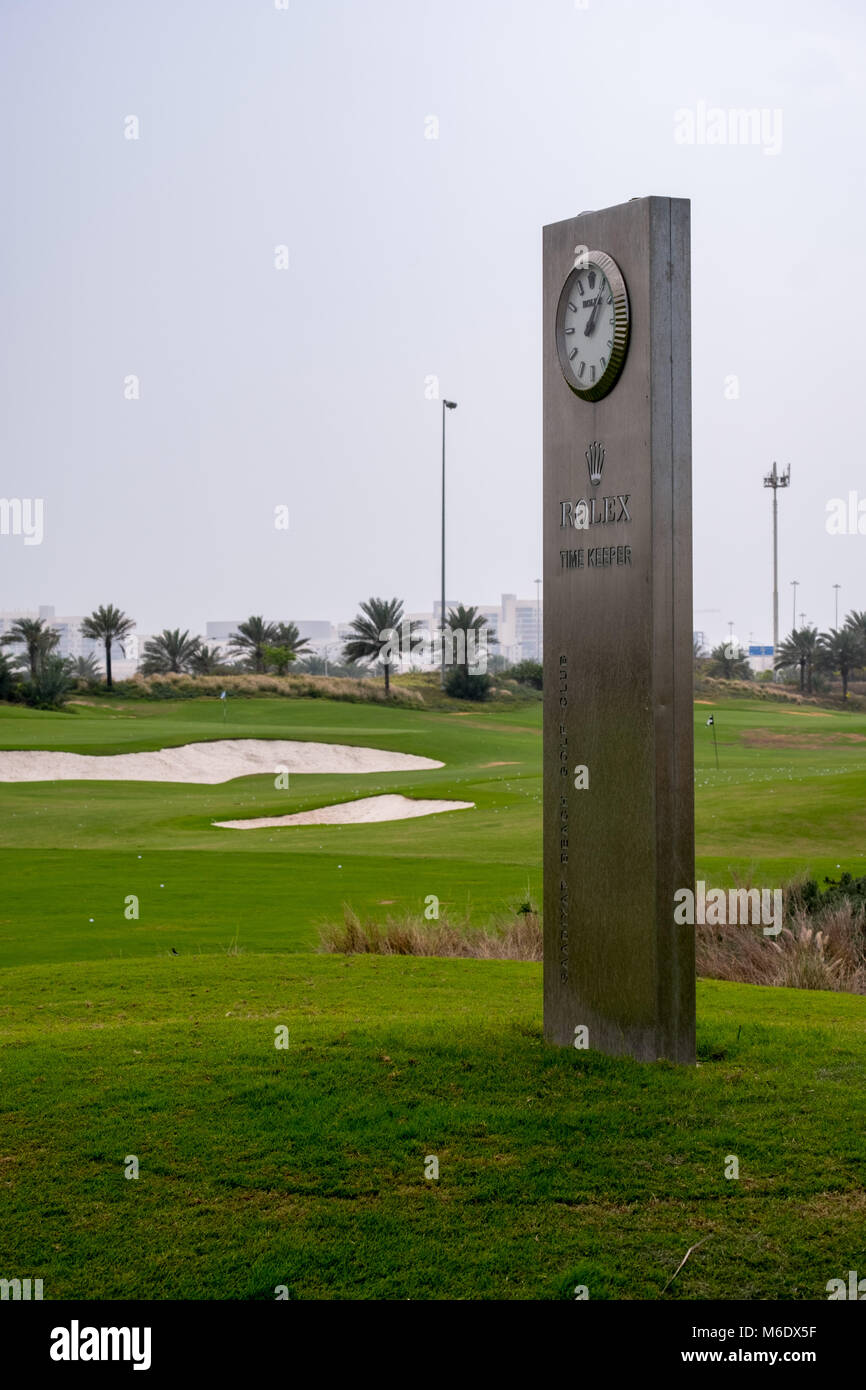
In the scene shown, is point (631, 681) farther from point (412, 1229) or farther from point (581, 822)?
point (412, 1229)

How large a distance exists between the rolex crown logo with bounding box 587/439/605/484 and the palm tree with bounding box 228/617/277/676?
7204cm

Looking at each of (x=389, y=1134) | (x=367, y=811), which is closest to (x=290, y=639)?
(x=367, y=811)

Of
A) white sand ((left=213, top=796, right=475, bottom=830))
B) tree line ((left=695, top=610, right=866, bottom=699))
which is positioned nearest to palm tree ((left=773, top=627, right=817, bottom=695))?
tree line ((left=695, top=610, right=866, bottom=699))

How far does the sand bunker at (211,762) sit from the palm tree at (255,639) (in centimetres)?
3696

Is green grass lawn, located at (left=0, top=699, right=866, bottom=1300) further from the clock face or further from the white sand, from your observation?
the white sand

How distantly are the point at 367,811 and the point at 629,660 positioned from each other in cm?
2193

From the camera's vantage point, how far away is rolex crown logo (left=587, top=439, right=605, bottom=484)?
713cm

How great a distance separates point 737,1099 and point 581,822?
5.78 feet

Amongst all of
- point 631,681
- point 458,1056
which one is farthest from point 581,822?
point 458,1056

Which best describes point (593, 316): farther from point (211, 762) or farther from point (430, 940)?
point (211, 762)

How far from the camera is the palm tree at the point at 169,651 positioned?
81.1 meters

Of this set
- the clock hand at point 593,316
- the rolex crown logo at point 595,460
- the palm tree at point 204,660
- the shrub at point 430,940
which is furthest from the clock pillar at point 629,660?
the palm tree at point 204,660

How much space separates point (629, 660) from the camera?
23.0 ft

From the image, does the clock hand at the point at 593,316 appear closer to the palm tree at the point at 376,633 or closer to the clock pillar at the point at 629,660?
the clock pillar at the point at 629,660
